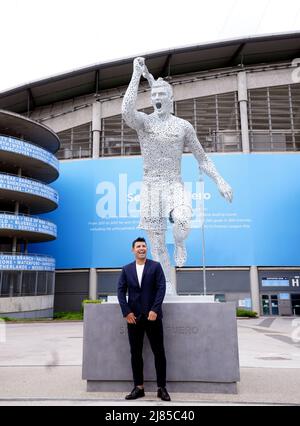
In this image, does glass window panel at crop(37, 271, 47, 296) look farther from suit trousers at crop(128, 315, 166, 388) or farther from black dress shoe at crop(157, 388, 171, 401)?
black dress shoe at crop(157, 388, 171, 401)

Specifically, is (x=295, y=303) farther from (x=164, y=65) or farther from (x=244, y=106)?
(x=164, y=65)

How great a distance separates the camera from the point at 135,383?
4492 millimetres

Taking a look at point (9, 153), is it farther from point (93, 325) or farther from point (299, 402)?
point (299, 402)

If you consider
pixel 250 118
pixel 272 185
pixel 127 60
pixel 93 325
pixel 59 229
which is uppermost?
pixel 127 60

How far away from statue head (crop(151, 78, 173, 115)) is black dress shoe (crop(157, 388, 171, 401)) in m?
3.99

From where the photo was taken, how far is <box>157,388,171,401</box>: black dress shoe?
431 centimetres

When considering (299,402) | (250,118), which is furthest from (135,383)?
(250,118)

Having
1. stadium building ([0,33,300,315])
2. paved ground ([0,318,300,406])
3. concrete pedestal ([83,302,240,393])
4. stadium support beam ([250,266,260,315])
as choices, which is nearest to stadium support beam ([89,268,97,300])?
stadium building ([0,33,300,315])

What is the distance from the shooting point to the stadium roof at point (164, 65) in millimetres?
28922

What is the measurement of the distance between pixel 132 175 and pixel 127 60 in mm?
9049

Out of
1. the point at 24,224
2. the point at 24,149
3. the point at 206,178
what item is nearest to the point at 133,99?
the point at 24,224

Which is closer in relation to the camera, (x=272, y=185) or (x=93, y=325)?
(x=93, y=325)

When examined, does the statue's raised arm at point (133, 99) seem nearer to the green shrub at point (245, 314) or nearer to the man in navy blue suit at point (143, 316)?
the man in navy blue suit at point (143, 316)

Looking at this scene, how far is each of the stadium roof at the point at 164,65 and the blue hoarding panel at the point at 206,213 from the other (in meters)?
7.54
